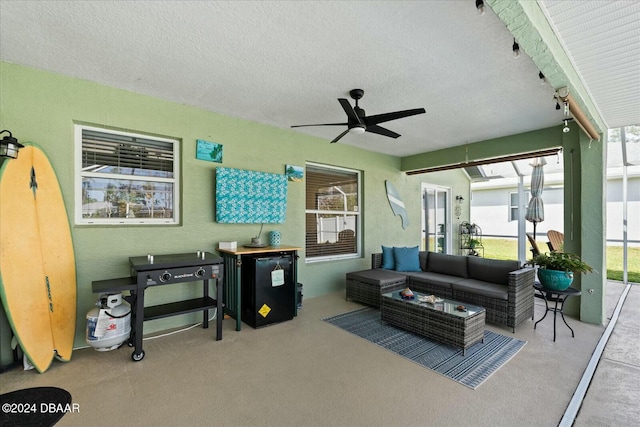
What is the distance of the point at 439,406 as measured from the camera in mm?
2027

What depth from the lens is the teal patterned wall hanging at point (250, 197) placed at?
148 inches

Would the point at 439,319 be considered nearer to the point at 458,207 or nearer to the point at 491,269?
the point at 491,269

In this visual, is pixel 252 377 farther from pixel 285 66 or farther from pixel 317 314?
pixel 285 66

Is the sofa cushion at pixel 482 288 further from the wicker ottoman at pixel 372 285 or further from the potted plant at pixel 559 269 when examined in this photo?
the wicker ottoman at pixel 372 285

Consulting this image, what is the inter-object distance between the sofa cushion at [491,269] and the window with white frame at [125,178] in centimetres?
426

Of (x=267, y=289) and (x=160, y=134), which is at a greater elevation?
(x=160, y=134)

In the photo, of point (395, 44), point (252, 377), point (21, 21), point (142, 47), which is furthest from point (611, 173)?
point (21, 21)

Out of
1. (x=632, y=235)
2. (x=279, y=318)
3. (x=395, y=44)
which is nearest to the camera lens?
(x=395, y=44)

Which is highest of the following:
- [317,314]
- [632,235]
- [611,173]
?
[611,173]

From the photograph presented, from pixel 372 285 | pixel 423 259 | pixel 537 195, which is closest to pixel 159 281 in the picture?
pixel 372 285

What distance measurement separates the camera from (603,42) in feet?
7.20

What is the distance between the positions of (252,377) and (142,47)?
9.58ft

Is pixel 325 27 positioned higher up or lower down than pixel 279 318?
higher up

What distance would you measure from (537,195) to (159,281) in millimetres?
7507
